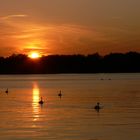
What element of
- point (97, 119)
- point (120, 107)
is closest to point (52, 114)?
point (97, 119)

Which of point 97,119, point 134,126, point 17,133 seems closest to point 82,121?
point 97,119

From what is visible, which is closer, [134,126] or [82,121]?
[134,126]

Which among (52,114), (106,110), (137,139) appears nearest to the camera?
(137,139)

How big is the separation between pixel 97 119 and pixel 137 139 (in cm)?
1001

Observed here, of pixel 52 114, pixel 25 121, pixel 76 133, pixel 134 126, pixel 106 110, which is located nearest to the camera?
pixel 76 133

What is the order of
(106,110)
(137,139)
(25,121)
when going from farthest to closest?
(106,110)
(25,121)
(137,139)

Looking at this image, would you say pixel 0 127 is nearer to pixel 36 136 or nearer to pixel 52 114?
pixel 36 136

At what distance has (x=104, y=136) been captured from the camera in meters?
27.1

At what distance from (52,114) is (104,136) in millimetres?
13170

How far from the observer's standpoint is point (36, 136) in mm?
27172

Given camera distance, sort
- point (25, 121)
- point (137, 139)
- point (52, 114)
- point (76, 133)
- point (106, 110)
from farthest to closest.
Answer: point (106, 110), point (52, 114), point (25, 121), point (76, 133), point (137, 139)

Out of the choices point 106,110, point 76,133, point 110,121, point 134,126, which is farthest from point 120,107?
point 76,133

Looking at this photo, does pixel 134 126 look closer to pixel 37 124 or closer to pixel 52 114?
pixel 37 124

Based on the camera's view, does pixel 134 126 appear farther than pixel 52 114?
No
